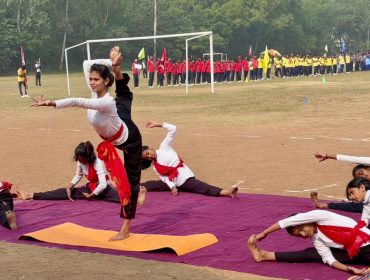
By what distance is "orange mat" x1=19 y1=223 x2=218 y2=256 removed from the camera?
6590 millimetres

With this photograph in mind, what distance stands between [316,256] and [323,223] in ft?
1.11

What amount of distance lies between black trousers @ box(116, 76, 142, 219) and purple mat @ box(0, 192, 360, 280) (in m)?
0.49

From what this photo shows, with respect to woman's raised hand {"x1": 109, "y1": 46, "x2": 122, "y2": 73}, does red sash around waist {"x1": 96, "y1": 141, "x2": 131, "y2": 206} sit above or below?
below

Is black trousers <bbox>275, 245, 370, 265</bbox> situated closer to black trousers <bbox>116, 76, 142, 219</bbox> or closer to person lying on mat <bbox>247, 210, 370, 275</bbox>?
person lying on mat <bbox>247, 210, 370, 275</bbox>

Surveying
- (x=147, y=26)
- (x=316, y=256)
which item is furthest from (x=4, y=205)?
(x=147, y=26)

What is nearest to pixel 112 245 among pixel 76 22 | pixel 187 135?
pixel 187 135

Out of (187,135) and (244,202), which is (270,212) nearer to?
(244,202)

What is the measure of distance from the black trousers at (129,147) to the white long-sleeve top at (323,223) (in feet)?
5.91

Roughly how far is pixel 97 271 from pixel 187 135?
9993 millimetres

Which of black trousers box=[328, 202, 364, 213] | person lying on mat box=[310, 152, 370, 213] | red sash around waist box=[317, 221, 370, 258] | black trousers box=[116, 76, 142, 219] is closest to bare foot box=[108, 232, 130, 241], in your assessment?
black trousers box=[116, 76, 142, 219]

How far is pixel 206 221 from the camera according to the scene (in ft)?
25.2

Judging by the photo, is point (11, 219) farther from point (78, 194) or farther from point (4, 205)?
point (78, 194)

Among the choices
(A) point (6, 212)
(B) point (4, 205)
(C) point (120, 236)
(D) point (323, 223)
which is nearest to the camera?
(D) point (323, 223)

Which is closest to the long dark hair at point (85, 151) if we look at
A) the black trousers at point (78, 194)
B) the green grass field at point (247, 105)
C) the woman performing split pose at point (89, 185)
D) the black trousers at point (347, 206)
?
the woman performing split pose at point (89, 185)
